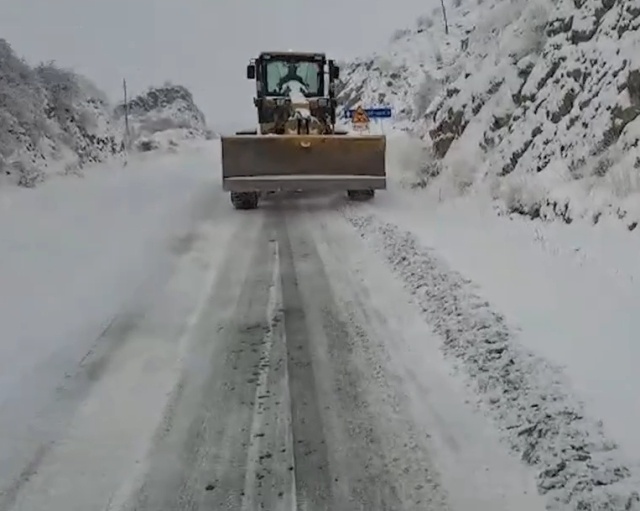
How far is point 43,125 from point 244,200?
9886mm

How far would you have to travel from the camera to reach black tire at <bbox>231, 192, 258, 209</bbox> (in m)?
12.8

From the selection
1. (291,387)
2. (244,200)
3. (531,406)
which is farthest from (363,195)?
(531,406)

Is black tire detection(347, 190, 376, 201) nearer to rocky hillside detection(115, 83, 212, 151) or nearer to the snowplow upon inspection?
the snowplow

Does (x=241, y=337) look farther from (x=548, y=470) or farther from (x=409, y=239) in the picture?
(x=409, y=239)

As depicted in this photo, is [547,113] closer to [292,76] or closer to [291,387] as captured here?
[292,76]

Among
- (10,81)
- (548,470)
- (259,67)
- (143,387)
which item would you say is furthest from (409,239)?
(10,81)

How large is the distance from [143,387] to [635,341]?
3.19 metres

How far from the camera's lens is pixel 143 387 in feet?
14.7

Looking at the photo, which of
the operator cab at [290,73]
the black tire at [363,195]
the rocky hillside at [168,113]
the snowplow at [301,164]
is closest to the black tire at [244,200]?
the snowplow at [301,164]

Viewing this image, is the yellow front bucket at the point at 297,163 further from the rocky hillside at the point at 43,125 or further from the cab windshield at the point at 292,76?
the rocky hillside at the point at 43,125

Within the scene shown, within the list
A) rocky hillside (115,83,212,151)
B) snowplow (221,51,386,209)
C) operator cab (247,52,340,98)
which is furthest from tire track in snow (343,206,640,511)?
rocky hillside (115,83,212,151)

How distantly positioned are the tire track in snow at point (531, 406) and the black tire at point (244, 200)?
6701 millimetres

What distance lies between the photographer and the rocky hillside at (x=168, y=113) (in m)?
49.8

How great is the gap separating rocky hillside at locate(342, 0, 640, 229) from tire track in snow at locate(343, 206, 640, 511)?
2716mm
